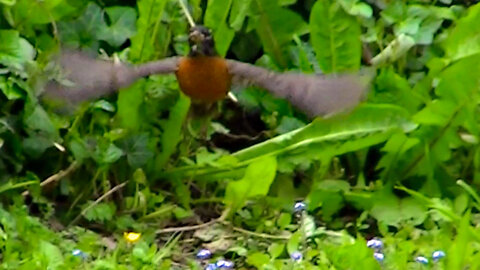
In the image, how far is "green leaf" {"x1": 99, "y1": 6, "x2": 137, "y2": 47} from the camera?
4.36 meters

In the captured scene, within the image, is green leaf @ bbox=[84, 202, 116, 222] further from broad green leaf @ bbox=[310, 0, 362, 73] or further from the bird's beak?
broad green leaf @ bbox=[310, 0, 362, 73]

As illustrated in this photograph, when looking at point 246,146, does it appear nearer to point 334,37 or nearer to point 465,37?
point 334,37

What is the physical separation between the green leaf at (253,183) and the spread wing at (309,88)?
36 cm

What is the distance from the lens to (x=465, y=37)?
13.6 ft

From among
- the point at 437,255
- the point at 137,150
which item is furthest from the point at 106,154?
the point at 437,255

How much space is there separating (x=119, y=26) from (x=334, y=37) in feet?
2.43

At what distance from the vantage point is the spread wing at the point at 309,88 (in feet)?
11.7

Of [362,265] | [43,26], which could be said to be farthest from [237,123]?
[362,265]

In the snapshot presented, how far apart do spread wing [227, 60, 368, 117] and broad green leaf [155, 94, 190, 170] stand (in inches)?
20.7

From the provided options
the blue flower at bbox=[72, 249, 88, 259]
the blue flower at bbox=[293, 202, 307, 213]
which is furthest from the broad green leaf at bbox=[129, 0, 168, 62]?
the blue flower at bbox=[72, 249, 88, 259]

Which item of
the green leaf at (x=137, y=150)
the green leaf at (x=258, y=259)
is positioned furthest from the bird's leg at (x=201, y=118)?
the green leaf at (x=258, y=259)

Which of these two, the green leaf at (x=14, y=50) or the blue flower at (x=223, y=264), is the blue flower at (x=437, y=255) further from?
the green leaf at (x=14, y=50)

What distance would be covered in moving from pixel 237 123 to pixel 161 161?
501 millimetres

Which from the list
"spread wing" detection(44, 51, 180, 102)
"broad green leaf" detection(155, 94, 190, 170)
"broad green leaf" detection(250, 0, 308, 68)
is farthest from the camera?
"broad green leaf" detection(250, 0, 308, 68)
